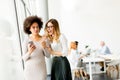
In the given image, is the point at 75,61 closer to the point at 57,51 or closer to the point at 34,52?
the point at 57,51

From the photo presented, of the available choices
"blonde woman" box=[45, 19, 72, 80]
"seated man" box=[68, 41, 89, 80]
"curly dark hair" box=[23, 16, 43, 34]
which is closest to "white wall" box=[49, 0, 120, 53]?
"seated man" box=[68, 41, 89, 80]

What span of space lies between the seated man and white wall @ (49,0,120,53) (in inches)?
122

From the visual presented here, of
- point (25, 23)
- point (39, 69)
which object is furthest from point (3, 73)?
point (25, 23)

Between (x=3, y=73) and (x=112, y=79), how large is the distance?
460 centimetres

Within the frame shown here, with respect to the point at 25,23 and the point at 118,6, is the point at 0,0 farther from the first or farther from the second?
the point at 118,6

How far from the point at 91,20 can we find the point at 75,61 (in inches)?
148

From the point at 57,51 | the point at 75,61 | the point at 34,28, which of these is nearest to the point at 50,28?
the point at 57,51

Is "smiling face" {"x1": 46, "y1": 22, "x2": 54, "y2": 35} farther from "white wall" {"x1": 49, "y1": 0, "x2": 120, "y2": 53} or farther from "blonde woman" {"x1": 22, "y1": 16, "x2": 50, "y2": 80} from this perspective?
"white wall" {"x1": 49, "y1": 0, "x2": 120, "y2": 53}

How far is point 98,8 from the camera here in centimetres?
915

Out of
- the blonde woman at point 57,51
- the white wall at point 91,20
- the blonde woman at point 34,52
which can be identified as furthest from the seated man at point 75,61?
the blonde woman at point 34,52

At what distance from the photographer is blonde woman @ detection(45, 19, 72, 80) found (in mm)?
2652

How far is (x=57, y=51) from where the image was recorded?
273 cm

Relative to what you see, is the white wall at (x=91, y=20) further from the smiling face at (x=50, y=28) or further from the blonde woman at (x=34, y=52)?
the blonde woman at (x=34, y=52)

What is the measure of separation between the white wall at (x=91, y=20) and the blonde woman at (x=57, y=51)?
6444mm
